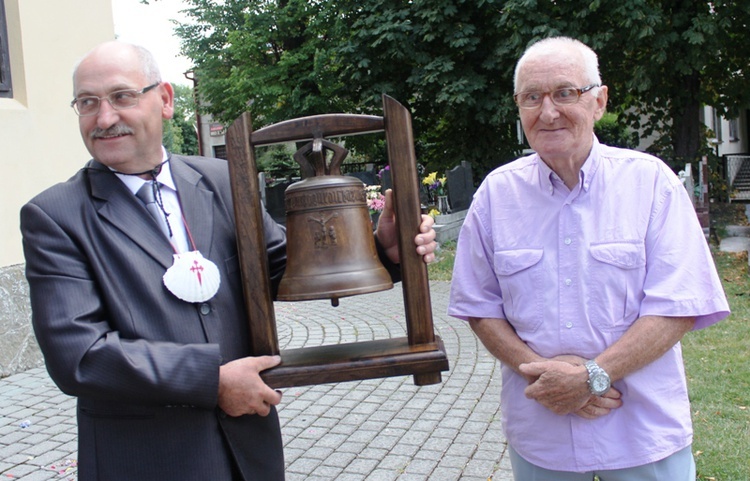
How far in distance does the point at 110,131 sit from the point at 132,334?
62 centimetres

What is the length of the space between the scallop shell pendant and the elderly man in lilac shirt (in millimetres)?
964

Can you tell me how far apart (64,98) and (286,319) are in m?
3.76

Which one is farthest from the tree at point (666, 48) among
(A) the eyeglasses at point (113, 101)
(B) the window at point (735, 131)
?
(A) the eyeglasses at point (113, 101)

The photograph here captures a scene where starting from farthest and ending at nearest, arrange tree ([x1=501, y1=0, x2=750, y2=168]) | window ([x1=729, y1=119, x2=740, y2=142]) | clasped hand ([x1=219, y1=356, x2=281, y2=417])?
window ([x1=729, y1=119, x2=740, y2=142])
tree ([x1=501, y1=0, x2=750, y2=168])
clasped hand ([x1=219, y1=356, x2=281, y2=417])

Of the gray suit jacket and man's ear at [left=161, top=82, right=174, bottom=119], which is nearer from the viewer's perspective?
the gray suit jacket

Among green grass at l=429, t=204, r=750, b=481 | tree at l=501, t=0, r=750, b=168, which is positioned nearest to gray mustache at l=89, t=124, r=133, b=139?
green grass at l=429, t=204, r=750, b=481

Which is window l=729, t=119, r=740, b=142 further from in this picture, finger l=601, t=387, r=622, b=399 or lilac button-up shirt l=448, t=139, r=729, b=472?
finger l=601, t=387, r=622, b=399

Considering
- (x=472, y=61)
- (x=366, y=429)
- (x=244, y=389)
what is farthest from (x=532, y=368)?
(x=472, y=61)

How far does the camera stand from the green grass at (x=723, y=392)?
4078mm

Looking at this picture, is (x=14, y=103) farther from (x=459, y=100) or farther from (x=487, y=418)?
(x=459, y=100)

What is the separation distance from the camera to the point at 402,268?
2.27 m

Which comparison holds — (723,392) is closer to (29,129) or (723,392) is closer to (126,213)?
(126,213)

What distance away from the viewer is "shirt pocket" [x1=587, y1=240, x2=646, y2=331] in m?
2.21

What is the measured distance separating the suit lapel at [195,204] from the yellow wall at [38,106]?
4932 mm
